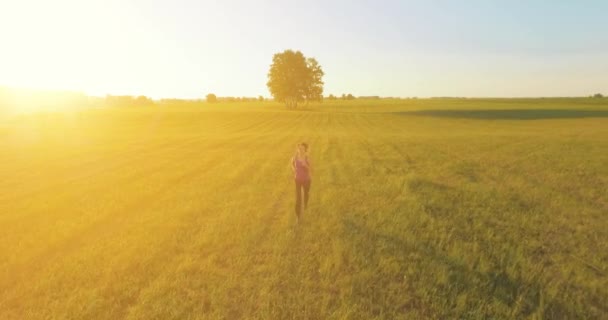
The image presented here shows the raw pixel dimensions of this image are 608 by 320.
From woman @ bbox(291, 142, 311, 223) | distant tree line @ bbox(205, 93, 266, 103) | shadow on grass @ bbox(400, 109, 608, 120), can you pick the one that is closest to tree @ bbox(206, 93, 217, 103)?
distant tree line @ bbox(205, 93, 266, 103)

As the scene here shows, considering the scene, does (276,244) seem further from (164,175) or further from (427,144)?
(427,144)

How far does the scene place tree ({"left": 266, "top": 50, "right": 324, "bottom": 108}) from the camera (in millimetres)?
86750

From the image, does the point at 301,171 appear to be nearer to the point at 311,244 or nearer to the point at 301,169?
the point at 301,169

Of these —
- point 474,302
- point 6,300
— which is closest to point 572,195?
point 474,302

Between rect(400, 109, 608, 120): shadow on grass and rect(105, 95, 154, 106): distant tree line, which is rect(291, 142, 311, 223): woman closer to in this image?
rect(400, 109, 608, 120): shadow on grass

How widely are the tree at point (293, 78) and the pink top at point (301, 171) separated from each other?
258 feet

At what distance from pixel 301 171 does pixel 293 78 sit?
79.1 meters

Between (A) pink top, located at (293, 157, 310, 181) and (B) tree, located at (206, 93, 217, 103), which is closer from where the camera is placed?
(A) pink top, located at (293, 157, 310, 181)

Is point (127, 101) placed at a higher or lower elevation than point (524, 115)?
higher

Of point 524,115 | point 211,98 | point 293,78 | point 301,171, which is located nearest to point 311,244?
point 301,171

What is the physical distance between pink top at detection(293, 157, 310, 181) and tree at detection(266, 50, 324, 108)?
258 ft

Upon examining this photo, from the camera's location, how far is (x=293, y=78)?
284 ft

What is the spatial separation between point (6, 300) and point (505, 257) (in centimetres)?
963

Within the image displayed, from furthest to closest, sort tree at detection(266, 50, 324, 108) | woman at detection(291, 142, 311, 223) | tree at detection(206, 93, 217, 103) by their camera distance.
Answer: tree at detection(206, 93, 217, 103)
tree at detection(266, 50, 324, 108)
woman at detection(291, 142, 311, 223)
